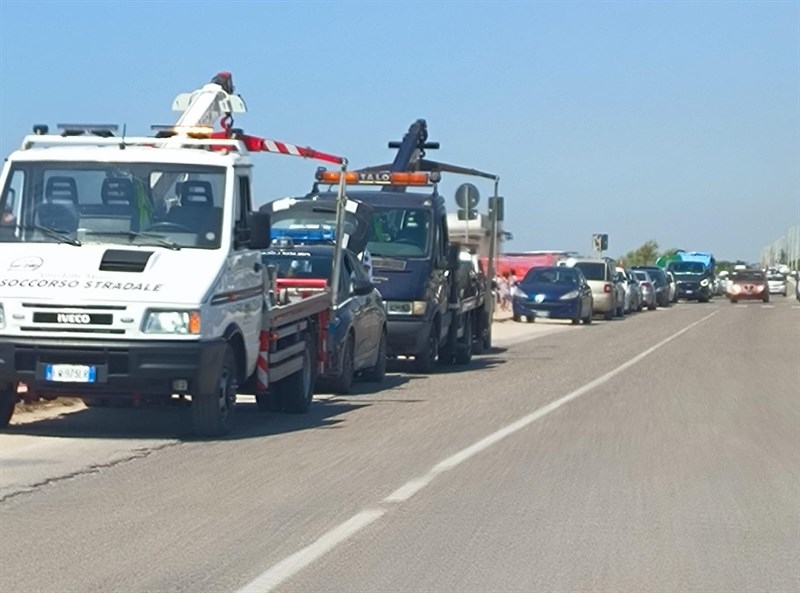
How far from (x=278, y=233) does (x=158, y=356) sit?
756 centimetres

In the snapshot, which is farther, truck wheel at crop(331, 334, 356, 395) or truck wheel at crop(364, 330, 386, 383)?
truck wheel at crop(364, 330, 386, 383)

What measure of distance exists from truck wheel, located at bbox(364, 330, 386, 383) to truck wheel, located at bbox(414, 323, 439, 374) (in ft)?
5.28

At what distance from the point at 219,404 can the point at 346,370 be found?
4965 millimetres

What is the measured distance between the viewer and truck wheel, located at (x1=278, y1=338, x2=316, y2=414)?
1617cm

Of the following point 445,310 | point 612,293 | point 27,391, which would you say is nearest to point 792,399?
point 445,310

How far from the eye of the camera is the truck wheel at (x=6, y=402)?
1382 cm

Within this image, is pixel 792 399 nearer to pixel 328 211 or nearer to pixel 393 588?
pixel 328 211

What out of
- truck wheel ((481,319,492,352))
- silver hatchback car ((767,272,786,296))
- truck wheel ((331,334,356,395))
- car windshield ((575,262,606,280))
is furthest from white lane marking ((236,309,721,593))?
silver hatchback car ((767,272,786,296))

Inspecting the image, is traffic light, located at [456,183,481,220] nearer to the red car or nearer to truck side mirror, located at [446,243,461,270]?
truck side mirror, located at [446,243,461,270]

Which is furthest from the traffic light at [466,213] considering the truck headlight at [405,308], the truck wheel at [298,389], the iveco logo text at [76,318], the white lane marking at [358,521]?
the iveco logo text at [76,318]

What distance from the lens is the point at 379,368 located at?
68.6 ft

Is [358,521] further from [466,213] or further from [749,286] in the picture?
[749,286]

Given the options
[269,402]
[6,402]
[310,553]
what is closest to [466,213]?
[269,402]

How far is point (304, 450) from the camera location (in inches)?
524
